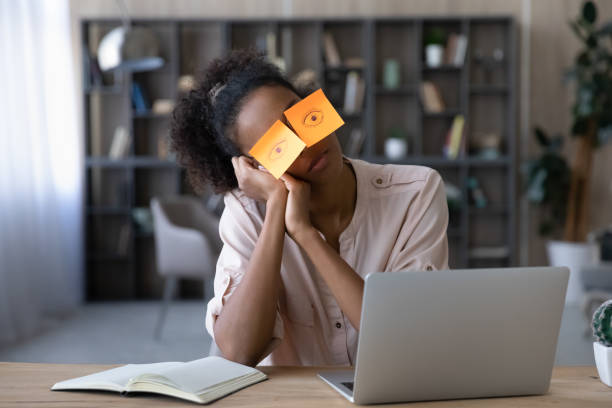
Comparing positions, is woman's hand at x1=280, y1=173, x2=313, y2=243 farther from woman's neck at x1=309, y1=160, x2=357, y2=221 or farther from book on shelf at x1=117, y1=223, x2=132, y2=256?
book on shelf at x1=117, y1=223, x2=132, y2=256

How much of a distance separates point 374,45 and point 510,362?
4.63 metres

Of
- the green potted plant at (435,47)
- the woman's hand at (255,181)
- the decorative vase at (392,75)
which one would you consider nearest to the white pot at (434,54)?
the green potted plant at (435,47)

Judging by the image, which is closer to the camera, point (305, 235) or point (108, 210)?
point (305, 235)

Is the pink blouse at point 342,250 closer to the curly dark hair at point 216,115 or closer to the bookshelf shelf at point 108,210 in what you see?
the curly dark hair at point 216,115

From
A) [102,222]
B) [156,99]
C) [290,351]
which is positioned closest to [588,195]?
[156,99]

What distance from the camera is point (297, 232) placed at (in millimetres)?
1328

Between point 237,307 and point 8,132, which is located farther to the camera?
point 8,132

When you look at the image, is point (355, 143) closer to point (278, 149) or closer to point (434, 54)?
point (434, 54)

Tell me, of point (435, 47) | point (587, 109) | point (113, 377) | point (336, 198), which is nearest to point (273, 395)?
point (113, 377)

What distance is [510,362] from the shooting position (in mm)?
933

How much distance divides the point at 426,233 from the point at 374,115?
13.3ft

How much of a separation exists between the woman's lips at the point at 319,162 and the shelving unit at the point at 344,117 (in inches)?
152

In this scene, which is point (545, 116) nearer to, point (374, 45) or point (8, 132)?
point (374, 45)

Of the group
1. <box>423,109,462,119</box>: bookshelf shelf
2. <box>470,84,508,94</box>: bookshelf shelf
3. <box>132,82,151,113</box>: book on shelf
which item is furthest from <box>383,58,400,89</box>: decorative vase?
<box>132,82,151,113</box>: book on shelf
